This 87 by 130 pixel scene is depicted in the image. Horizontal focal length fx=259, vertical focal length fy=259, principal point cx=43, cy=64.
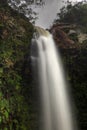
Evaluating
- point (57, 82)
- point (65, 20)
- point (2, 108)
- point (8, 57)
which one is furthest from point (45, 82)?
point (65, 20)

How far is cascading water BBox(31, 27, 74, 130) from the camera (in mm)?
11492

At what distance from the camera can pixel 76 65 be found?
14.1m

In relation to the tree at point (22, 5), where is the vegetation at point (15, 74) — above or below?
below

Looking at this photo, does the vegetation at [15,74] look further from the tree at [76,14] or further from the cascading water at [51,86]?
the tree at [76,14]

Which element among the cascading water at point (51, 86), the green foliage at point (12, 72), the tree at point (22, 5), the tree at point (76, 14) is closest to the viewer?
the green foliage at point (12, 72)

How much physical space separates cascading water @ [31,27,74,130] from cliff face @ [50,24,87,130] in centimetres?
66

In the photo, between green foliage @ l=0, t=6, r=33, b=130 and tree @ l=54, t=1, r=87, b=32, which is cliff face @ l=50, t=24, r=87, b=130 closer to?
green foliage @ l=0, t=6, r=33, b=130

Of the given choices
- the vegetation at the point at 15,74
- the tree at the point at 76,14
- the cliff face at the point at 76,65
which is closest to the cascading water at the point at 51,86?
the vegetation at the point at 15,74

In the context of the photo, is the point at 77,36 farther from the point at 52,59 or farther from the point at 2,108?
the point at 2,108

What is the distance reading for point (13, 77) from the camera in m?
11.0

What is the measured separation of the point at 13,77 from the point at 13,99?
0.99m

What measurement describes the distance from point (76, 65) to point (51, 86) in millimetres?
2590

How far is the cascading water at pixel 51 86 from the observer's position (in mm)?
11492

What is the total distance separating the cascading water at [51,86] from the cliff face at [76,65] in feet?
2.16
